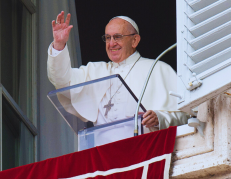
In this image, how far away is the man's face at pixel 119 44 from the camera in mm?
6320

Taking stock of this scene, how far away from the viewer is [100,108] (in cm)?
507

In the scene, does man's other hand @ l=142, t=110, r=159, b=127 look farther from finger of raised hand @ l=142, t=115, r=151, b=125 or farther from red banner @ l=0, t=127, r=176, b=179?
red banner @ l=0, t=127, r=176, b=179

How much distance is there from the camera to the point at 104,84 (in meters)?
4.93

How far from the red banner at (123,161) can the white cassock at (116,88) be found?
344 millimetres

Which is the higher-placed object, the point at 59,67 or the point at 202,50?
the point at 202,50

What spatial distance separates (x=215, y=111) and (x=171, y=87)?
1.56 metres

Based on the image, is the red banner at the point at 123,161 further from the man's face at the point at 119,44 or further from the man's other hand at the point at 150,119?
the man's face at the point at 119,44

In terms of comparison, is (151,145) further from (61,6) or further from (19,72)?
(61,6)

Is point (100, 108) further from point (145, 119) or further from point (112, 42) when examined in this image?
point (112, 42)

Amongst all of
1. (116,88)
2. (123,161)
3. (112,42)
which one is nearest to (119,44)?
(112,42)

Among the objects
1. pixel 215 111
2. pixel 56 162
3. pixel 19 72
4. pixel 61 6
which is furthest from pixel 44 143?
pixel 215 111

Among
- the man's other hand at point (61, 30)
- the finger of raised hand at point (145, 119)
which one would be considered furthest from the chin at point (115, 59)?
the finger of raised hand at point (145, 119)

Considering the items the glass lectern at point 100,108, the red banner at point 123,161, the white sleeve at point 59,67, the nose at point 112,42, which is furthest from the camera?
the nose at point 112,42

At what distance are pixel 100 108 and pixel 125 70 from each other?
1.29 metres
